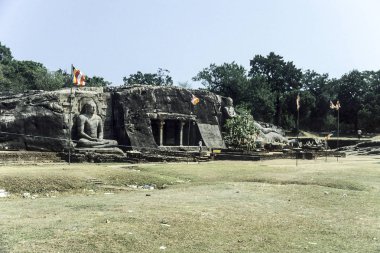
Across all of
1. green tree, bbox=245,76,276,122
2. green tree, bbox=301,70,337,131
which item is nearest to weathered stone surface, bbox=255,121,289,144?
green tree, bbox=245,76,276,122

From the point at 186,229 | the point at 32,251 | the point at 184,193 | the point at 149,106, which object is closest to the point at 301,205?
the point at 184,193

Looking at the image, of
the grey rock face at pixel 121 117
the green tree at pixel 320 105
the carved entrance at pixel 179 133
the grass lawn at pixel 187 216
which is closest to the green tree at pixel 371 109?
the green tree at pixel 320 105

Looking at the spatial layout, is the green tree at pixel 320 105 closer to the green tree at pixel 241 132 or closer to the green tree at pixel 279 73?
the green tree at pixel 279 73

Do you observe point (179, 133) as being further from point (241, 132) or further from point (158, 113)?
point (241, 132)

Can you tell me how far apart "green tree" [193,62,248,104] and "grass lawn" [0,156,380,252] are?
50777 mm

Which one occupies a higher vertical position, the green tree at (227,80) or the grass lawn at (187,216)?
the green tree at (227,80)

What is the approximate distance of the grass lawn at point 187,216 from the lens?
22.4ft

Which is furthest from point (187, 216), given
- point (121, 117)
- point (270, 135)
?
point (270, 135)

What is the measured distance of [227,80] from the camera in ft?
225

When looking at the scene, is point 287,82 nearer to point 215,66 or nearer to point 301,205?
point 215,66

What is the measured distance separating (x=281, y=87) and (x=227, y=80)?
51.2ft

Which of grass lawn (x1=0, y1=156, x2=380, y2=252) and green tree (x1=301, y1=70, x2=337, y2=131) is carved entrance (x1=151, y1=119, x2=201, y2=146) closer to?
grass lawn (x1=0, y1=156, x2=380, y2=252)

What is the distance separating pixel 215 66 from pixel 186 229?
67.3 metres

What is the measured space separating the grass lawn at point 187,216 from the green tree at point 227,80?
167 feet
